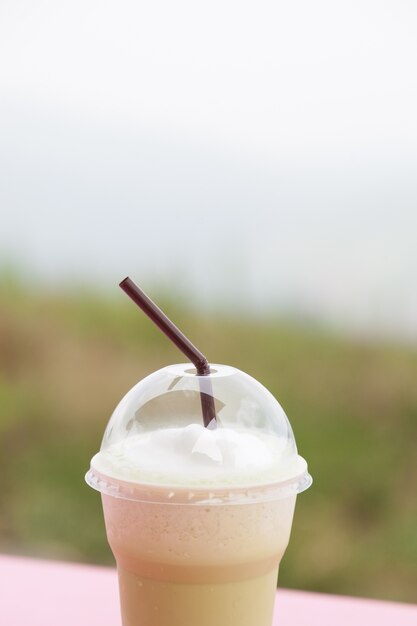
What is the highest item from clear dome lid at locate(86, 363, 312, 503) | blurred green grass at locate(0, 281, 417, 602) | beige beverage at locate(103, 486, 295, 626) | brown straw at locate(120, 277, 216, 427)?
brown straw at locate(120, 277, 216, 427)

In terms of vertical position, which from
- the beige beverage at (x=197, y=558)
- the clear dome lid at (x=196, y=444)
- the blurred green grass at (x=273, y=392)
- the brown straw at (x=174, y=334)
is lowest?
the blurred green grass at (x=273, y=392)

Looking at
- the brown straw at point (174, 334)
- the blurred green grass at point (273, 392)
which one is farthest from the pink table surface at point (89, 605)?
the blurred green grass at point (273, 392)

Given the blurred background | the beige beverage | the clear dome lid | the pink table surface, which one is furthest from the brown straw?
the blurred background

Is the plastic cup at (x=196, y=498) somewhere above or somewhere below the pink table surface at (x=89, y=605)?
above

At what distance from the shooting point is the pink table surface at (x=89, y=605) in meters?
1.15

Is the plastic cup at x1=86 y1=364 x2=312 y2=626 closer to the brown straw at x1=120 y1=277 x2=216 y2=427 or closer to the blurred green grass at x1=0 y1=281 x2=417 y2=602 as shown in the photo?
the brown straw at x1=120 y1=277 x2=216 y2=427

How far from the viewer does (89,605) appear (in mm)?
1195

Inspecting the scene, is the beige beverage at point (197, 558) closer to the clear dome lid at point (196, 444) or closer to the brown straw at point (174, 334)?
the clear dome lid at point (196, 444)

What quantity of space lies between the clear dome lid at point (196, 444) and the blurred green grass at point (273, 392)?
1.56 meters

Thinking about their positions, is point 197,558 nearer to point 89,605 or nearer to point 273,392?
point 89,605

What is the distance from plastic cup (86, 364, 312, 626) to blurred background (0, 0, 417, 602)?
1562 mm

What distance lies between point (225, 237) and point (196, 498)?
5.60 ft

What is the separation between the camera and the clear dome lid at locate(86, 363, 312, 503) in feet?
2.81

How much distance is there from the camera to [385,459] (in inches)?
98.5
